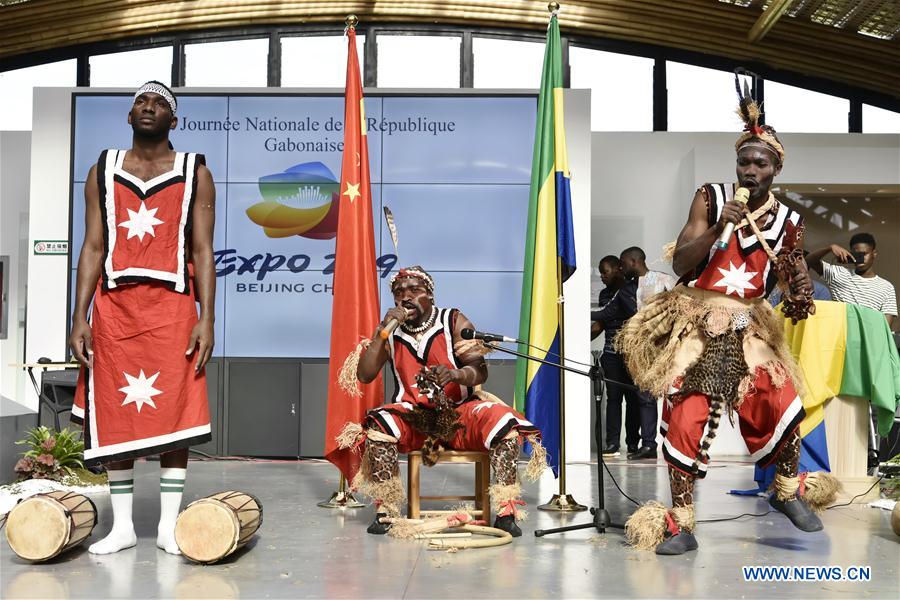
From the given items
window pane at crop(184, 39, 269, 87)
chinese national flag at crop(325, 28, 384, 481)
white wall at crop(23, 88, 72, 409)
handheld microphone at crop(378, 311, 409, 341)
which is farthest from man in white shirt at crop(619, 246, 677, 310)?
white wall at crop(23, 88, 72, 409)

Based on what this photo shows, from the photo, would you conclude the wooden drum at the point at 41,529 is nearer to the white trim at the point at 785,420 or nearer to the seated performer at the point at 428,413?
the seated performer at the point at 428,413

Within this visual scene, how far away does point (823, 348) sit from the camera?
5.45 m

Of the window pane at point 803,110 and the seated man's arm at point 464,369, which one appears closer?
the seated man's arm at point 464,369

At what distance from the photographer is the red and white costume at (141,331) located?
3900mm

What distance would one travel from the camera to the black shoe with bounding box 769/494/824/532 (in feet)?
13.3

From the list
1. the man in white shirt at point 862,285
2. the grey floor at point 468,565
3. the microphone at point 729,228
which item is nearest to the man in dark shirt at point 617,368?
the man in white shirt at point 862,285

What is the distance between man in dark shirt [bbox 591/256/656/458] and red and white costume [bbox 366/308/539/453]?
3.82 meters

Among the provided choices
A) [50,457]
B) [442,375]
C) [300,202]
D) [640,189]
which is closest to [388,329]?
[442,375]

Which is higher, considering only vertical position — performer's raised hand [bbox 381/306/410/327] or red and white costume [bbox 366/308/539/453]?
performer's raised hand [bbox 381/306/410/327]

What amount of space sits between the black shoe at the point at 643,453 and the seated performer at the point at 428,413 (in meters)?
3.63

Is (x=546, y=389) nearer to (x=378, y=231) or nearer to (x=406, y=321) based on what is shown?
(x=406, y=321)

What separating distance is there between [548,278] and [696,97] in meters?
5.76

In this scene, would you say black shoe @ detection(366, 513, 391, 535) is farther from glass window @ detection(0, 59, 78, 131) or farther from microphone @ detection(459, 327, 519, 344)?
glass window @ detection(0, 59, 78, 131)

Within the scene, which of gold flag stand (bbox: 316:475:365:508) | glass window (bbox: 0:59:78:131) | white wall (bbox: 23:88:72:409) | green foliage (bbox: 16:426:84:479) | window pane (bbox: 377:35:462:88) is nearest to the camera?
gold flag stand (bbox: 316:475:365:508)
